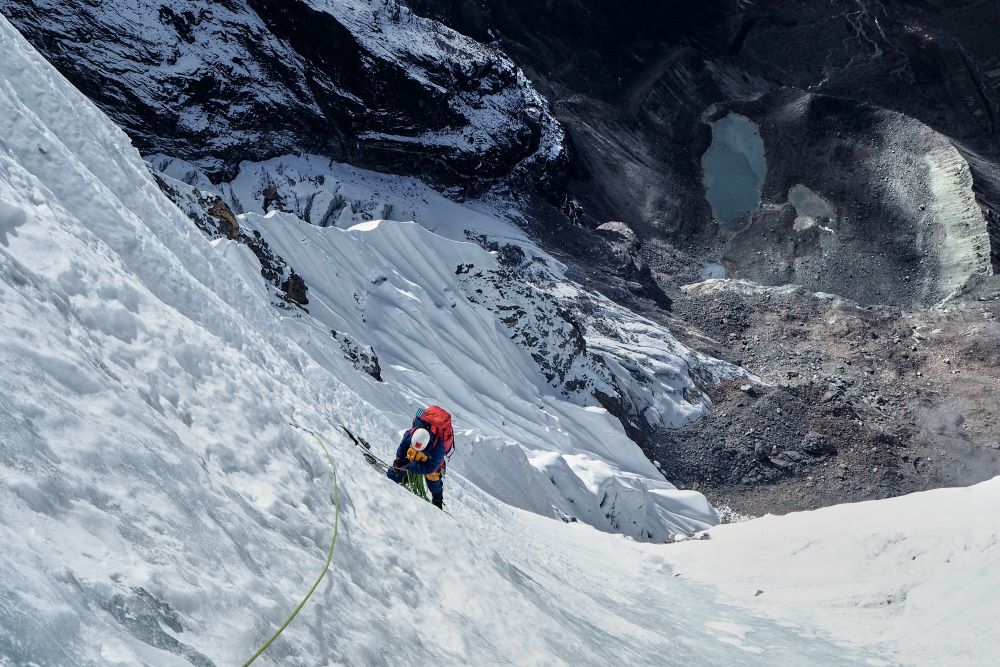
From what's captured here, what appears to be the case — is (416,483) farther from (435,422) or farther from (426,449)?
(435,422)

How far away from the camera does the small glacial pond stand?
145ft

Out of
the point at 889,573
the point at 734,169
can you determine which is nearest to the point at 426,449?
the point at 889,573

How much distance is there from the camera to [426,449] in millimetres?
9750

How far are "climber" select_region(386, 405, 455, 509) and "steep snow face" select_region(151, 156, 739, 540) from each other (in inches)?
307

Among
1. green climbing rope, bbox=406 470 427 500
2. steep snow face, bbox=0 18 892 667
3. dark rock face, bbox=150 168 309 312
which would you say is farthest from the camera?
Answer: dark rock face, bbox=150 168 309 312

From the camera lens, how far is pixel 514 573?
29.4ft

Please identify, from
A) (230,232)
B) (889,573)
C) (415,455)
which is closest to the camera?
(415,455)

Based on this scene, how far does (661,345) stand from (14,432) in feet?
100

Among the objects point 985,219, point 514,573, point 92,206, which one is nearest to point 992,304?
point 985,219

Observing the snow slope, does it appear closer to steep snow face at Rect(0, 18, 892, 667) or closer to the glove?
steep snow face at Rect(0, 18, 892, 667)

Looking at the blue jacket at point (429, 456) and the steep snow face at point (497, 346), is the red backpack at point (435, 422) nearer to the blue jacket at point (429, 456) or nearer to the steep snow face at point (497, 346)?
the blue jacket at point (429, 456)

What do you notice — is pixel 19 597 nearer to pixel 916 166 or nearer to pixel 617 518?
pixel 617 518

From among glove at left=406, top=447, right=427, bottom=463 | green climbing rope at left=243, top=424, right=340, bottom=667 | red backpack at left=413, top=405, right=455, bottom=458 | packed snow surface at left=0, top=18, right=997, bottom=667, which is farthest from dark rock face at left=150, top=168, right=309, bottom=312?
green climbing rope at left=243, top=424, right=340, bottom=667

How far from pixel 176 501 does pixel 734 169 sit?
45.0 m
